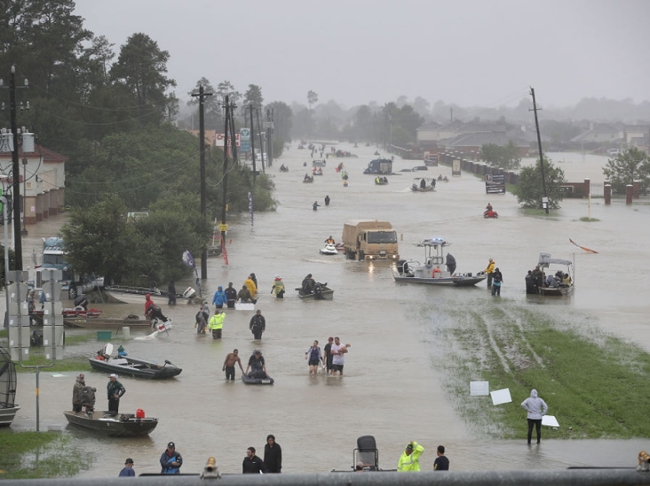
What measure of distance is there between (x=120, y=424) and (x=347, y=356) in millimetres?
10402

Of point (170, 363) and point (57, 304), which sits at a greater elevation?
point (57, 304)

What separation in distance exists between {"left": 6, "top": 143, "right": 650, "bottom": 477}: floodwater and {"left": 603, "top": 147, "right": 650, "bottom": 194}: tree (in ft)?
90.1

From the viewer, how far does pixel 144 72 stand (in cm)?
10519

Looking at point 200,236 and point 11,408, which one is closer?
point 11,408

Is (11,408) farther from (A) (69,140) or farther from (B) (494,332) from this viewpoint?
(A) (69,140)

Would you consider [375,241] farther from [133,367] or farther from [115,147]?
[115,147]

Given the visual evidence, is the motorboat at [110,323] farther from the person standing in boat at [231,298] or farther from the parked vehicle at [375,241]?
the parked vehicle at [375,241]

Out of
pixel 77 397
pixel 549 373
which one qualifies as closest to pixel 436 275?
pixel 549 373

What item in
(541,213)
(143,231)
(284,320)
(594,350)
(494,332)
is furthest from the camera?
(541,213)

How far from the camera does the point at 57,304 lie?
2034cm

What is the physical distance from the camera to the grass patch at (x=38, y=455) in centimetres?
1827

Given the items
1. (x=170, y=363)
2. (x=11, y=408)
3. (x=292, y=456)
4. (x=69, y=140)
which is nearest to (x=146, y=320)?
(x=170, y=363)

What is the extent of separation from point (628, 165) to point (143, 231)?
6459 cm

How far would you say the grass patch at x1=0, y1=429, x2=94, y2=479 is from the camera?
1827cm
